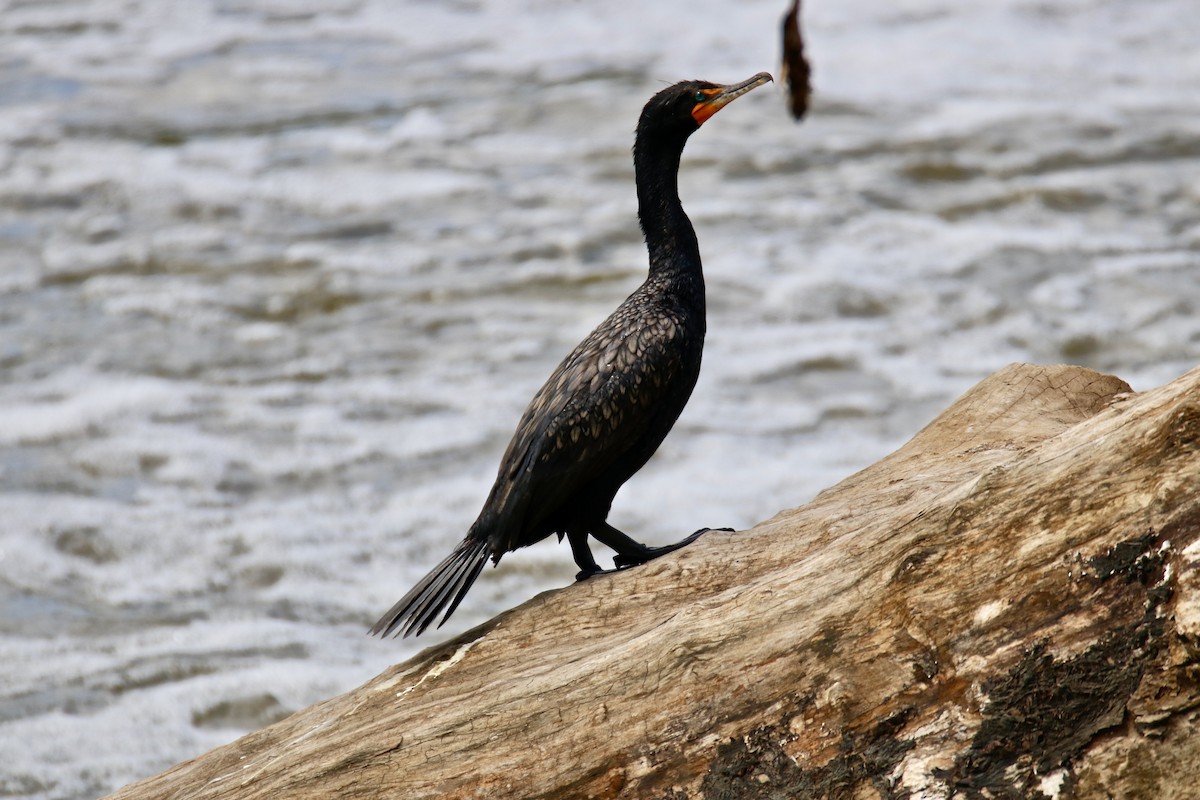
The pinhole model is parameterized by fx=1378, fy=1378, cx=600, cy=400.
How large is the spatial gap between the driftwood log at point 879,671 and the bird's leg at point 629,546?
0.27 metres

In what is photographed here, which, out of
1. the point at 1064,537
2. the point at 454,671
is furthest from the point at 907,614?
the point at 454,671

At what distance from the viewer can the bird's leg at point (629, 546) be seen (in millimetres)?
4383

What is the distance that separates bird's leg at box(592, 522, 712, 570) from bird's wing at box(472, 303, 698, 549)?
178 millimetres

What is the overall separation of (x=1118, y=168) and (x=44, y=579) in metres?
10.0

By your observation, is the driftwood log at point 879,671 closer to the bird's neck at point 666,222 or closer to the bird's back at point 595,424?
the bird's back at point 595,424

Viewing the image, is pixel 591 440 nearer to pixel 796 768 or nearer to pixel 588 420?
pixel 588 420

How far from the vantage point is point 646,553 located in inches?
175

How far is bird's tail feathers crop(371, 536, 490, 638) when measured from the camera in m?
4.39

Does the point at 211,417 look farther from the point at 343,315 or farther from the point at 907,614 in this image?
the point at 907,614

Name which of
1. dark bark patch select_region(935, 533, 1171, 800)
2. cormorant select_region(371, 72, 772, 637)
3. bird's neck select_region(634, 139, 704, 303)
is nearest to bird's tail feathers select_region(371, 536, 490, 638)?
cormorant select_region(371, 72, 772, 637)

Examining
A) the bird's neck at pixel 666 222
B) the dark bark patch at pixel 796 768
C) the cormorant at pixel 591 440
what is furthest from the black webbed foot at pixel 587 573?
the dark bark patch at pixel 796 768

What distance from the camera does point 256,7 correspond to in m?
17.3

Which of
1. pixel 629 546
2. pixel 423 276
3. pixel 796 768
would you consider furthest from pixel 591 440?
pixel 423 276

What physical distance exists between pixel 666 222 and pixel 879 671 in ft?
7.31
